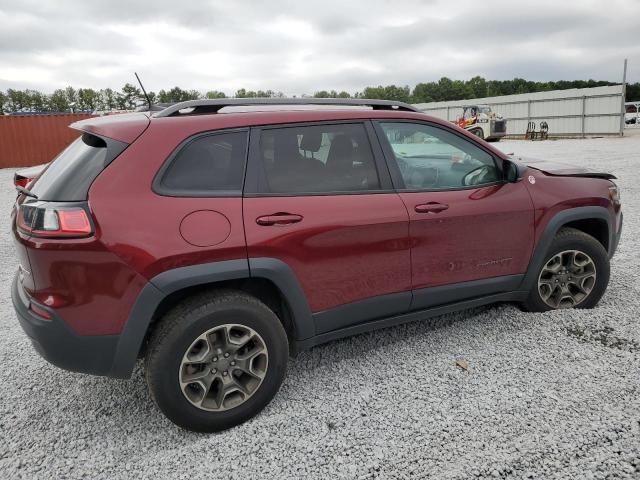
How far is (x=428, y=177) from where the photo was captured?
10.5 ft

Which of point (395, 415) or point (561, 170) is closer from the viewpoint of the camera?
point (395, 415)

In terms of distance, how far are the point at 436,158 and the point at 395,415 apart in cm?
177

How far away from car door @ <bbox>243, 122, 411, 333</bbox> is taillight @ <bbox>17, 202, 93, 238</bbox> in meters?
0.76

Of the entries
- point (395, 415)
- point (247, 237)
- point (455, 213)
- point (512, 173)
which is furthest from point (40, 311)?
point (512, 173)

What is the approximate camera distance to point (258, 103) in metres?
2.94

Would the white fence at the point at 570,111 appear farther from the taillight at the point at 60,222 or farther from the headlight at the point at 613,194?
the taillight at the point at 60,222

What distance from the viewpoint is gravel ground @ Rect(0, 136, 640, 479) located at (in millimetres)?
2283

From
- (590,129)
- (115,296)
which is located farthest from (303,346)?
(590,129)

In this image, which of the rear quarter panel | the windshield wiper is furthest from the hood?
the windshield wiper

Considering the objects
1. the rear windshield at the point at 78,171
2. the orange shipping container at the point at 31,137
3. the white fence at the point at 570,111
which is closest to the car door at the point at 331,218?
the rear windshield at the point at 78,171

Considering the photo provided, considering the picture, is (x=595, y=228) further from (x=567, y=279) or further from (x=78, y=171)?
(x=78, y=171)

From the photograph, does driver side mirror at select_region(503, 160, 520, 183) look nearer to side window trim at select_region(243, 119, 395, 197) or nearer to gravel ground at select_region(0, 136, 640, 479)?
side window trim at select_region(243, 119, 395, 197)

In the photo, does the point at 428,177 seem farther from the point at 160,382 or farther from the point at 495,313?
the point at 160,382

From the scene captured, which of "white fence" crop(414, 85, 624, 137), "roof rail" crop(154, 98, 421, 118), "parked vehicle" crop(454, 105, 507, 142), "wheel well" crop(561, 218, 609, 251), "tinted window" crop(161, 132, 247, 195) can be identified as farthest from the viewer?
"white fence" crop(414, 85, 624, 137)
